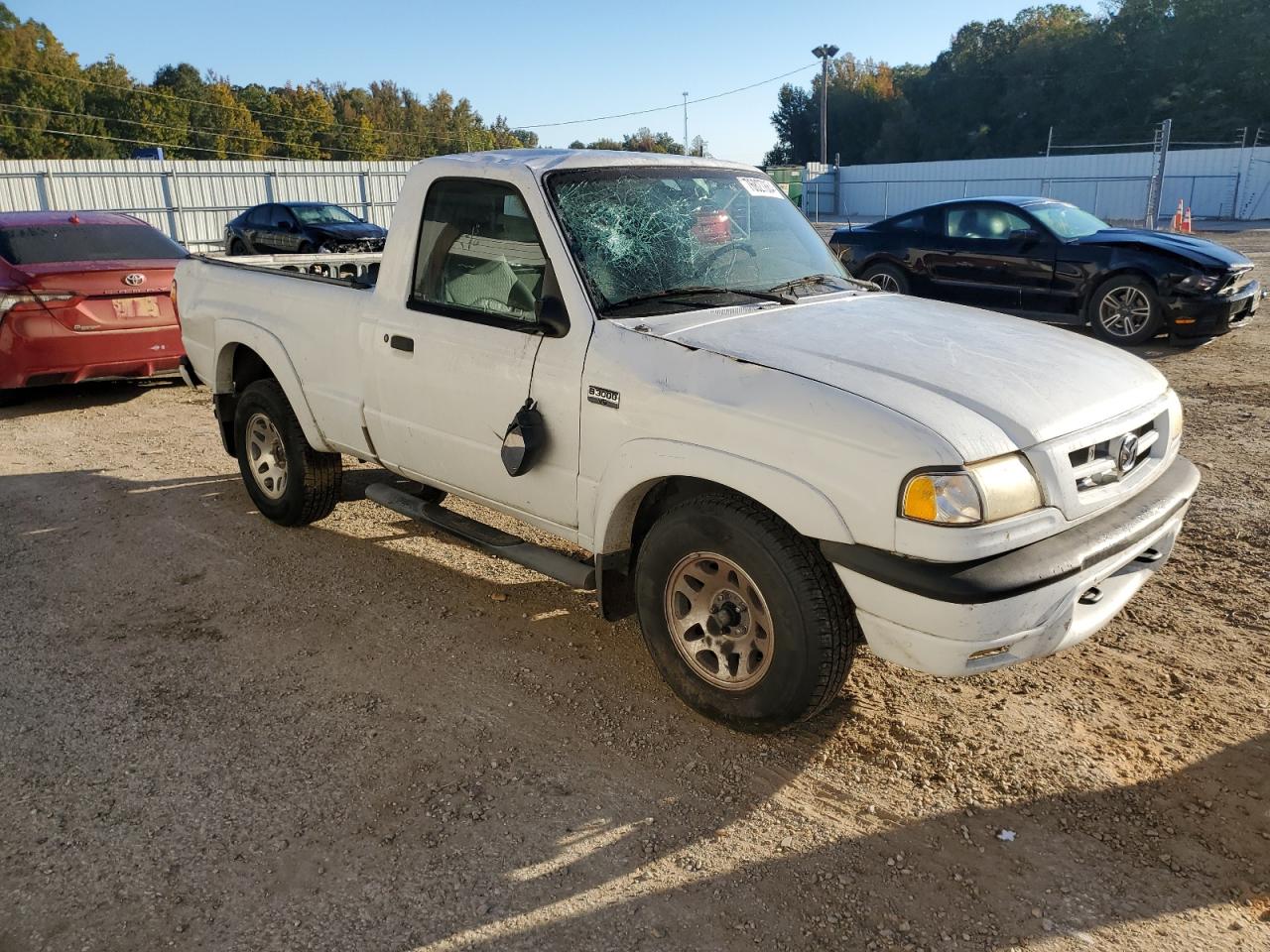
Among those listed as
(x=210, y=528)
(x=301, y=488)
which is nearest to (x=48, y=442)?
(x=210, y=528)

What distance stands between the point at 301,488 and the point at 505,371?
212cm

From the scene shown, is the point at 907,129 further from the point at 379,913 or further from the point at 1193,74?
the point at 379,913

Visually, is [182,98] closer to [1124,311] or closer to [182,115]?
[182,115]

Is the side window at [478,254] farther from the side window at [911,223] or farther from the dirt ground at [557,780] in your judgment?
the side window at [911,223]

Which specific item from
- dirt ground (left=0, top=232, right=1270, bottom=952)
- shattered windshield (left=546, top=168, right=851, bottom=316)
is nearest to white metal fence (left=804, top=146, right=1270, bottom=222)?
shattered windshield (left=546, top=168, right=851, bottom=316)

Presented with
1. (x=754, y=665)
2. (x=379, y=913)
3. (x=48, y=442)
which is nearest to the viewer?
(x=379, y=913)

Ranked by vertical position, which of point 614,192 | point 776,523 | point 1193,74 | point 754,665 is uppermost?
point 1193,74

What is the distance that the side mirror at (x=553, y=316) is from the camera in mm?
3615

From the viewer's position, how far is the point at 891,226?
12219 millimetres

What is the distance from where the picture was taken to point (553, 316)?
364 cm

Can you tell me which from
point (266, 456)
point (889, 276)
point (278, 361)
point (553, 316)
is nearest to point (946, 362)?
point (553, 316)

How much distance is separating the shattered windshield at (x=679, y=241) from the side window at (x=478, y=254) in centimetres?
23

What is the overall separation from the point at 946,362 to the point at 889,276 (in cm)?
931

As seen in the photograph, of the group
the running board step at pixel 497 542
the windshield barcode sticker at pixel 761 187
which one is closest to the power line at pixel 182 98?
the running board step at pixel 497 542
